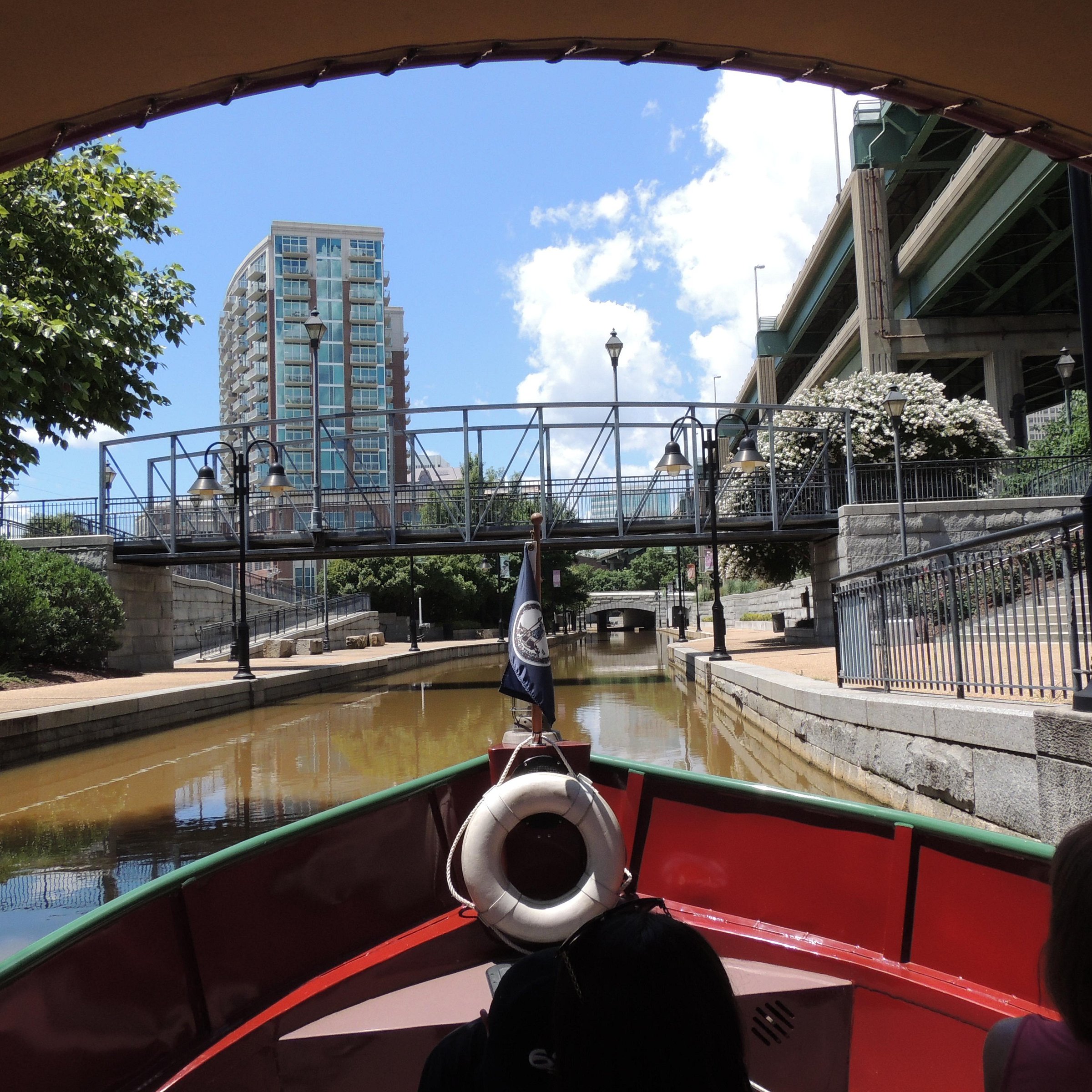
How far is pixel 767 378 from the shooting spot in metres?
50.8

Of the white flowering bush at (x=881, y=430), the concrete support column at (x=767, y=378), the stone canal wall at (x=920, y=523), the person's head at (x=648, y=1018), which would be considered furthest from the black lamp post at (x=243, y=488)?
the concrete support column at (x=767, y=378)

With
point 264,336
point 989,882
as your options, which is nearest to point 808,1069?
point 989,882

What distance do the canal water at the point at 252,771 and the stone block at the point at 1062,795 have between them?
12.6 ft

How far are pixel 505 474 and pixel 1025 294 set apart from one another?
18.5 metres

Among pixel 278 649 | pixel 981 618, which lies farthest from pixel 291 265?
pixel 981 618

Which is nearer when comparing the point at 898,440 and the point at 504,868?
the point at 504,868

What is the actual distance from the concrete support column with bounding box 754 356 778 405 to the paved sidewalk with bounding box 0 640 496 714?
2618 centimetres

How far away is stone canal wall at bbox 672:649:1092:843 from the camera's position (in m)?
4.97

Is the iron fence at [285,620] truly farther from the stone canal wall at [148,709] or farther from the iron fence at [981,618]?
the iron fence at [981,618]

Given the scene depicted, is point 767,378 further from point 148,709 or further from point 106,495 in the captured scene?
point 148,709

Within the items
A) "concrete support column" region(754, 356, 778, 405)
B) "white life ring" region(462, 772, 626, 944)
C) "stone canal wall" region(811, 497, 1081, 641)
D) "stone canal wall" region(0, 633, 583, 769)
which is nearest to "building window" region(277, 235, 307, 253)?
"concrete support column" region(754, 356, 778, 405)

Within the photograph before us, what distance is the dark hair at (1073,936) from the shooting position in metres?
1.30

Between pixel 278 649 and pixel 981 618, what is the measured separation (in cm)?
2980

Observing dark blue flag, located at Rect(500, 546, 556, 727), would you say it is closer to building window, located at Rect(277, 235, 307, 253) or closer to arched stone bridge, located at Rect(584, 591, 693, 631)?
arched stone bridge, located at Rect(584, 591, 693, 631)
